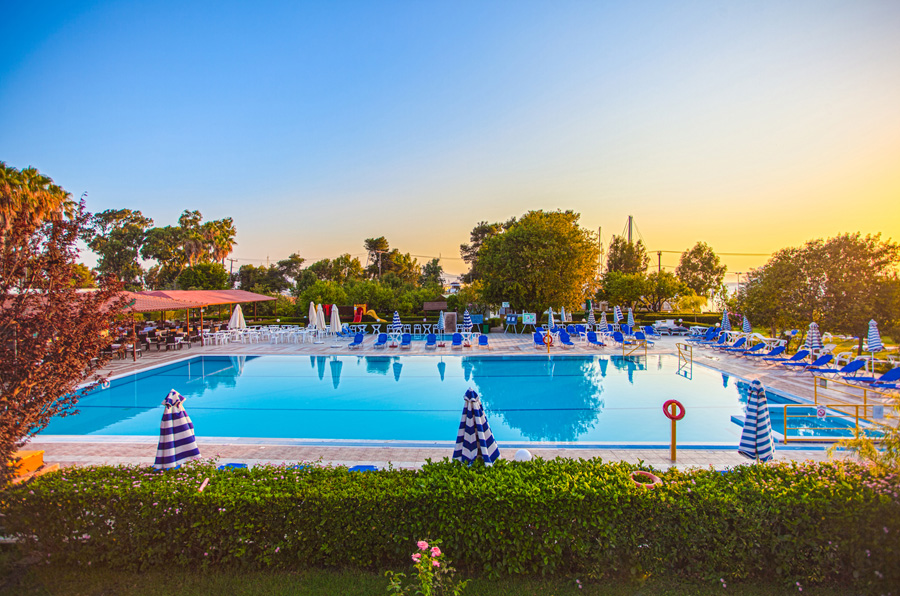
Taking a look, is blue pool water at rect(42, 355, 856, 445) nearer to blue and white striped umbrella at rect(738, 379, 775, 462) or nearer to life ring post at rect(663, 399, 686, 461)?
life ring post at rect(663, 399, 686, 461)

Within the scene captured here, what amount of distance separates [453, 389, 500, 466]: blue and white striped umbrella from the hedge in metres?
0.73

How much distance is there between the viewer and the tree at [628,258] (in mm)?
40594

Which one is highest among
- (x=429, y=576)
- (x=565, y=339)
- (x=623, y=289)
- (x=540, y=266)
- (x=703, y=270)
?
(x=703, y=270)

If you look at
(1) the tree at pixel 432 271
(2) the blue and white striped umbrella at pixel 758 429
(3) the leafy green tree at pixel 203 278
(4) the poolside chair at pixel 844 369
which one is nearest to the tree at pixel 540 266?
(4) the poolside chair at pixel 844 369

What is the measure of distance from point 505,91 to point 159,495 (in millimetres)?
16624

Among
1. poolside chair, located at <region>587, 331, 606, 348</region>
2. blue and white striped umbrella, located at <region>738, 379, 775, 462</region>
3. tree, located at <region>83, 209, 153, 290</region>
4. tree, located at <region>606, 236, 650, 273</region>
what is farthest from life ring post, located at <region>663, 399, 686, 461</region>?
tree, located at <region>83, 209, 153, 290</region>

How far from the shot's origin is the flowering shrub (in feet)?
8.96

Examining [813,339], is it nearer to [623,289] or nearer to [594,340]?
[594,340]

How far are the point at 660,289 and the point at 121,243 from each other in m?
48.0

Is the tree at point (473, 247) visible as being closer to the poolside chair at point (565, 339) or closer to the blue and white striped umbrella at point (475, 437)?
the poolside chair at point (565, 339)

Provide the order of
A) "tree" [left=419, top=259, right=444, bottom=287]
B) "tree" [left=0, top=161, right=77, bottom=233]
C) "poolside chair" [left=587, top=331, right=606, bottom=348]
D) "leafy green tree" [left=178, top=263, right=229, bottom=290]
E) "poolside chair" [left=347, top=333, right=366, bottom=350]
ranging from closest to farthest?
1. "tree" [left=0, top=161, right=77, bottom=233]
2. "poolside chair" [left=587, top=331, right=606, bottom=348]
3. "poolside chair" [left=347, top=333, right=366, bottom=350]
4. "leafy green tree" [left=178, top=263, right=229, bottom=290]
5. "tree" [left=419, top=259, right=444, bottom=287]

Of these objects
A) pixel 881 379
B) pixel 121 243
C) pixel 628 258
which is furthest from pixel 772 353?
pixel 121 243

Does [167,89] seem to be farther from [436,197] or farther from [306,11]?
[436,197]

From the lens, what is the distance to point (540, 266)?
23469mm
